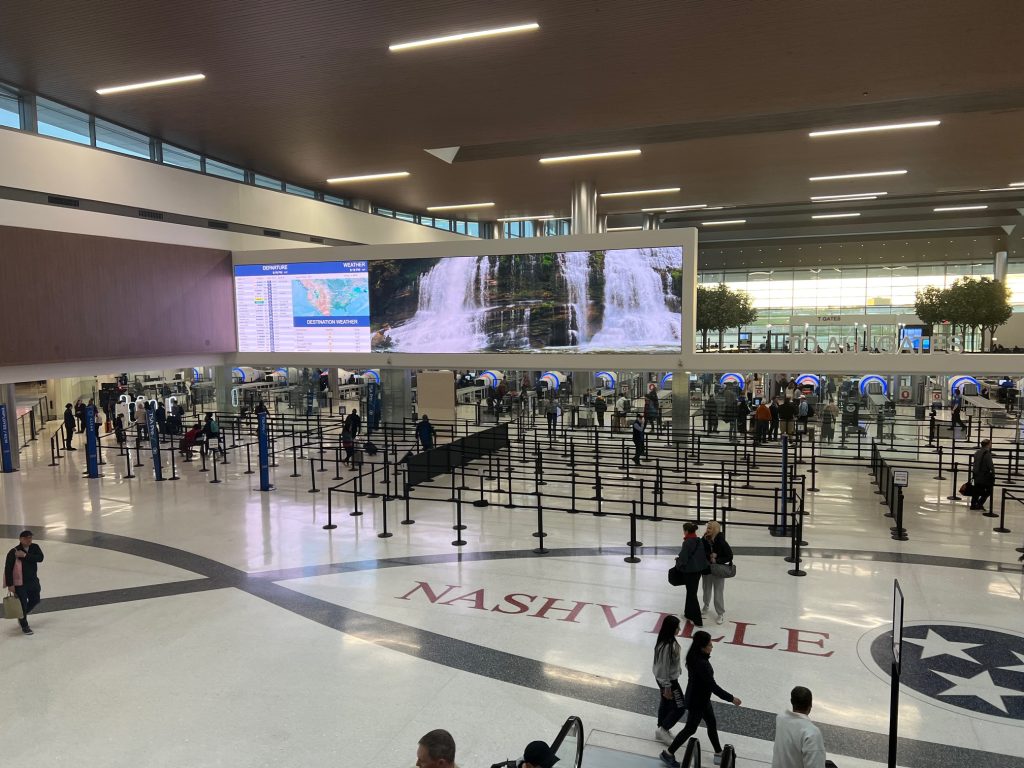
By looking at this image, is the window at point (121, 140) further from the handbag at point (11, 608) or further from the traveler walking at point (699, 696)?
the traveler walking at point (699, 696)

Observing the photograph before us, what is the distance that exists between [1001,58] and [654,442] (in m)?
13.1

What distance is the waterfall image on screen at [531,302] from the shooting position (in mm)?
18859

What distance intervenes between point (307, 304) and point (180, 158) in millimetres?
5886

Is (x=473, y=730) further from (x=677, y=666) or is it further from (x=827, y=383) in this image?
(x=827, y=383)

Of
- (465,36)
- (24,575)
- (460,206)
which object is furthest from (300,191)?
(24,575)

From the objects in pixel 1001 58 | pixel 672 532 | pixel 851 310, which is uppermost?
pixel 1001 58

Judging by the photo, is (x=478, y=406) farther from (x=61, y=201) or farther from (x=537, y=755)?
(x=537, y=755)

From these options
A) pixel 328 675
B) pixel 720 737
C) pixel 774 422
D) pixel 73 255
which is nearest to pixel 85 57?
pixel 73 255

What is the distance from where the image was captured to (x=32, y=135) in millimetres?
16375

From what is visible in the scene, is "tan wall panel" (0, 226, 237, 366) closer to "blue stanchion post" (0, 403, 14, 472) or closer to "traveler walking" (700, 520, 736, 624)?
"blue stanchion post" (0, 403, 14, 472)

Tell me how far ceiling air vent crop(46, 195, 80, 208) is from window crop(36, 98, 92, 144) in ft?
5.00

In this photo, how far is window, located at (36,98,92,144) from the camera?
662 inches

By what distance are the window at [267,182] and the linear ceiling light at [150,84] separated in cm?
938

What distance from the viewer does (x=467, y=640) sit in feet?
24.8
